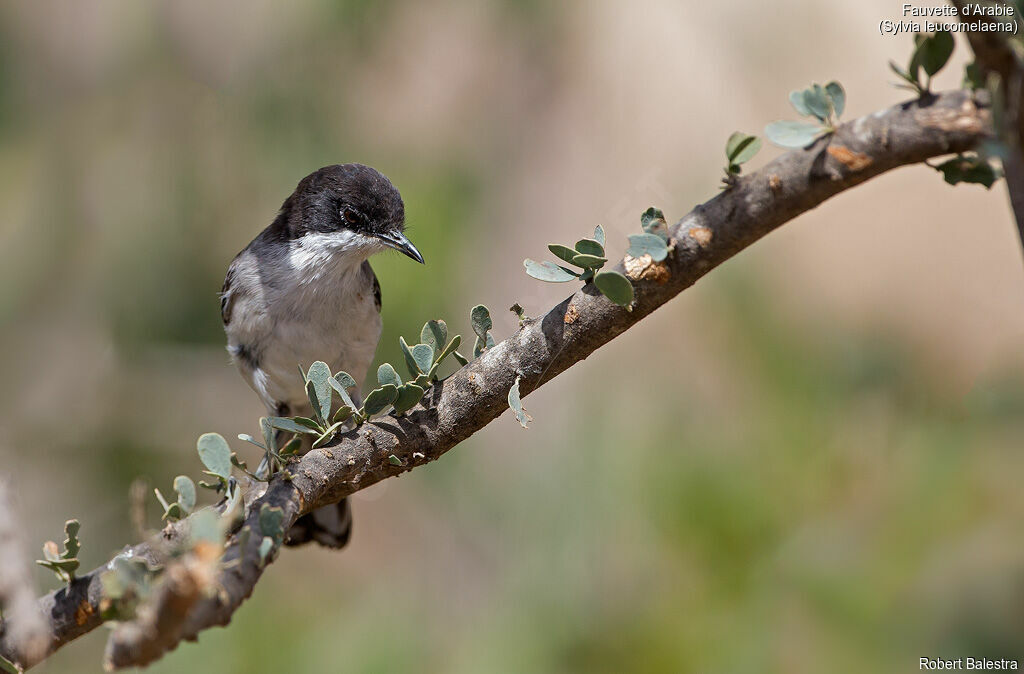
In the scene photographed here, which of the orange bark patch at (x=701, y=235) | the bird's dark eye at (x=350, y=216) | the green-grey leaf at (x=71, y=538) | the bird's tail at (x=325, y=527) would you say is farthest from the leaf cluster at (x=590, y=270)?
the bird's tail at (x=325, y=527)

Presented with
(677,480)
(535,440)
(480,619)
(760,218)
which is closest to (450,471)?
(535,440)

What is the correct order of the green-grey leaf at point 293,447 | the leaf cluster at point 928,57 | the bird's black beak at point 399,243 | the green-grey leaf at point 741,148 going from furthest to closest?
1. the bird's black beak at point 399,243
2. the green-grey leaf at point 293,447
3. the green-grey leaf at point 741,148
4. the leaf cluster at point 928,57

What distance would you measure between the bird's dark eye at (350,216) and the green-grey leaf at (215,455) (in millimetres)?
2130

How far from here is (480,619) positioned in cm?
439

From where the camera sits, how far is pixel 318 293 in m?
3.90

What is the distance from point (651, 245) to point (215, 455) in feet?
3.29

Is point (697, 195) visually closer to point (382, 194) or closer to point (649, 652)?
point (382, 194)

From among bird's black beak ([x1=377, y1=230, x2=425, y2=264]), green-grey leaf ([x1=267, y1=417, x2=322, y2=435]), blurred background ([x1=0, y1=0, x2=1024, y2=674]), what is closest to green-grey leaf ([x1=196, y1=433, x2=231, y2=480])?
green-grey leaf ([x1=267, y1=417, x2=322, y2=435])

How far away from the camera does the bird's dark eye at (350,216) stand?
12.7 feet

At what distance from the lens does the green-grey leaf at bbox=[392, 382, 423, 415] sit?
77.9 inches

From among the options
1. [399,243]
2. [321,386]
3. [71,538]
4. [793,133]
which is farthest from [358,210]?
[793,133]

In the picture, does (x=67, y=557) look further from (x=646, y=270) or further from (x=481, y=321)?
(x=646, y=270)

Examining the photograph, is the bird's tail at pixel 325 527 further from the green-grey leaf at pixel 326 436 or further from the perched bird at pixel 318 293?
the green-grey leaf at pixel 326 436

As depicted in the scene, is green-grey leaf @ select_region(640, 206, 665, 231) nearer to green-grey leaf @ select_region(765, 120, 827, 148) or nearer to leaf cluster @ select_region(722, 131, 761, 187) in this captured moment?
leaf cluster @ select_region(722, 131, 761, 187)
